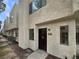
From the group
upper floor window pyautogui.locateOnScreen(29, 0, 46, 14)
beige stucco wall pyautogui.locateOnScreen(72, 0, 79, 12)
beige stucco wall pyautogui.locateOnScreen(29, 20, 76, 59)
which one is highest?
upper floor window pyautogui.locateOnScreen(29, 0, 46, 14)

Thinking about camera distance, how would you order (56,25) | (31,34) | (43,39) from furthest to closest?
(31,34)
(43,39)
(56,25)

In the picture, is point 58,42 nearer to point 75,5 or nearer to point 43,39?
point 43,39

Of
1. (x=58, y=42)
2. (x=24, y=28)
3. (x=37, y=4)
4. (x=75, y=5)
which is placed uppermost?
(x=37, y=4)

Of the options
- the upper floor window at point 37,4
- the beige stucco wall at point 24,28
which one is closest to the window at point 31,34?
the beige stucco wall at point 24,28

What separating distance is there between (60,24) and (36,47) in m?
5.22

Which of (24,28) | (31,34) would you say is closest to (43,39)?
(31,34)

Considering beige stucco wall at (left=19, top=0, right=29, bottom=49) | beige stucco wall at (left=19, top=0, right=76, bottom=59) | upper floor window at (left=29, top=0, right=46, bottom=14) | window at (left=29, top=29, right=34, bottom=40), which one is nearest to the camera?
beige stucco wall at (left=19, top=0, right=76, bottom=59)

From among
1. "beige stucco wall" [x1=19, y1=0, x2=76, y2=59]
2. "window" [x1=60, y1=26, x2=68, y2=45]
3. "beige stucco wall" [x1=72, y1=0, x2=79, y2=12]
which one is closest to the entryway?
"beige stucco wall" [x1=19, y1=0, x2=76, y2=59]

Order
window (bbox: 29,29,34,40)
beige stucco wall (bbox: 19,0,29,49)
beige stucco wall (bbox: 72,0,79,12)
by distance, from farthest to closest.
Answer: beige stucco wall (bbox: 19,0,29,49)
window (bbox: 29,29,34,40)
beige stucco wall (bbox: 72,0,79,12)

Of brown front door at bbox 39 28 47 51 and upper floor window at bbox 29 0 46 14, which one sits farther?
brown front door at bbox 39 28 47 51

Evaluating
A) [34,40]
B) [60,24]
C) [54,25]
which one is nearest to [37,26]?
[34,40]

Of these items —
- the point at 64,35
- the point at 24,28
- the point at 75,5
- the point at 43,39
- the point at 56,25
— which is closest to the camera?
the point at 75,5

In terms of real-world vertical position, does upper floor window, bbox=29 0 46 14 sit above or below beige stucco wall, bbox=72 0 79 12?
above

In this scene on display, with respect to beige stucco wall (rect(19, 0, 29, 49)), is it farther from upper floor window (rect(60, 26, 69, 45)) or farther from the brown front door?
upper floor window (rect(60, 26, 69, 45))
